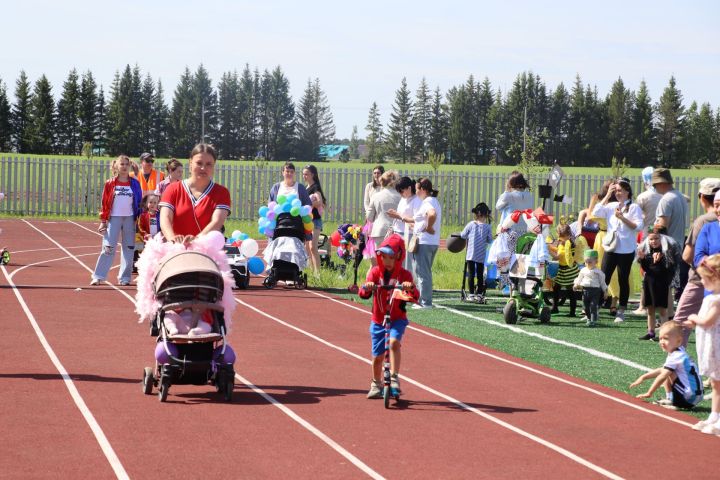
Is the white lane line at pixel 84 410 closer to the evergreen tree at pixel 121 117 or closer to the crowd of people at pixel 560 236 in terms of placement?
the crowd of people at pixel 560 236

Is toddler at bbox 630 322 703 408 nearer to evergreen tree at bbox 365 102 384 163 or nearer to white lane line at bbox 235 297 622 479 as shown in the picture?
white lane line at bbox 235 297 622 479

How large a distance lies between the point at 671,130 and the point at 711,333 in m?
132

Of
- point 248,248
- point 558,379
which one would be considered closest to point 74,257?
point 248,248

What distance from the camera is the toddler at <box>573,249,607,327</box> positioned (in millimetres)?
14758

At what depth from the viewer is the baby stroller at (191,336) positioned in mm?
8953

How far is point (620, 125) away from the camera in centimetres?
13500

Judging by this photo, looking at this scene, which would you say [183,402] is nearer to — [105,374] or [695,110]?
[105,374]

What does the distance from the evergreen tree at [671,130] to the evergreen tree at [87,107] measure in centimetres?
6799

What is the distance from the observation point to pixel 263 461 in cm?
721

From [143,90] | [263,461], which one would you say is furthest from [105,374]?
[143,90]

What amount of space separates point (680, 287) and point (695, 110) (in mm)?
150657

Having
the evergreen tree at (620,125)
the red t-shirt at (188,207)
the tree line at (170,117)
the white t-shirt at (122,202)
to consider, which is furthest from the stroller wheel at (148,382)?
the evergreen tree at (620,125)

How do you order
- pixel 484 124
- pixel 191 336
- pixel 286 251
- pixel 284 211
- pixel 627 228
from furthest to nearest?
pixel 484 124 → pixel 286 251 → pixel 284 211 → pixel 627 228 → pixel 191 336

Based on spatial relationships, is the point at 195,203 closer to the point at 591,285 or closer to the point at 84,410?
the point at 84,410
